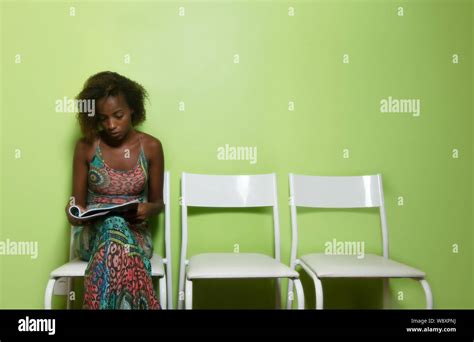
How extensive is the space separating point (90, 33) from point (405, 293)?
1718 millimetres

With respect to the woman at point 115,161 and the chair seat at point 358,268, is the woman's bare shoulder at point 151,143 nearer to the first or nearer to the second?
the woman at point 115,161

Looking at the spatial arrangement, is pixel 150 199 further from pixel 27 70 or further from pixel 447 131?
pixel 447 131

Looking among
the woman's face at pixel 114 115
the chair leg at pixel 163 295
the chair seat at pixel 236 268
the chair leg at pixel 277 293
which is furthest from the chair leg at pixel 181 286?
the woman's face at pixel 114 115

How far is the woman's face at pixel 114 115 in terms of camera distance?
153 cm

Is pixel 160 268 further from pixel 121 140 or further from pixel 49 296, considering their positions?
pixel 121 140

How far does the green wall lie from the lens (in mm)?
1724

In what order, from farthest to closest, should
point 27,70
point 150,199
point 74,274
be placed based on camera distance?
point 27,70 → point 150,199 → point 74,274

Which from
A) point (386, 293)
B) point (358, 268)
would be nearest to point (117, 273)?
point (358, 268)

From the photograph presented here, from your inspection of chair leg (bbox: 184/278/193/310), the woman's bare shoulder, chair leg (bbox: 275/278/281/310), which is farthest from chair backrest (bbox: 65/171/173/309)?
chair leg (bbox: 275/278/281/310)

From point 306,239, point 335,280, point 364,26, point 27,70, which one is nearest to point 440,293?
point 335,280

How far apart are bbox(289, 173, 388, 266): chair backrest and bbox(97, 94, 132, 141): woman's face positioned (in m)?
Result: 0.68

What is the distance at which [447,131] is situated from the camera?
71.5 inches

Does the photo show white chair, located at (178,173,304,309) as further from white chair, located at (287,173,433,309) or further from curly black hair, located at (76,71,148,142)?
curly black hair, located at (76,71,148,142)

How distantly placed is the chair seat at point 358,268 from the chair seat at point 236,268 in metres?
0.11
